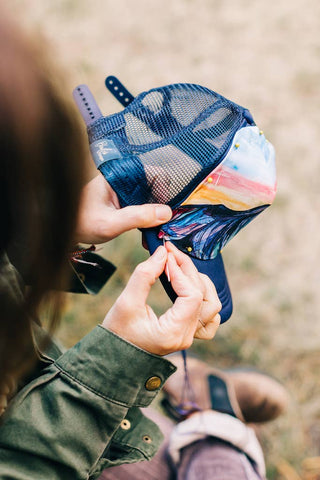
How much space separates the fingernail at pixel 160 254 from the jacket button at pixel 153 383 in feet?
0.60

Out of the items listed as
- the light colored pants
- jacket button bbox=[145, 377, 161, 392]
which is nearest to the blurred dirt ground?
the light colored pants

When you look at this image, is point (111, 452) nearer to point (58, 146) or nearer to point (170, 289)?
point (170, 289)

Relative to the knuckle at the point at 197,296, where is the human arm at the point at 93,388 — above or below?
below

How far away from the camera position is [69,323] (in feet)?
4.77

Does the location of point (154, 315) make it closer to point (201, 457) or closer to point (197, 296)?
point (197, 296)

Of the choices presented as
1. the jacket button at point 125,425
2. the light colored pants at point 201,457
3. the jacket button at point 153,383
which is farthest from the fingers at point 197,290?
the light colored pants at point 201,457

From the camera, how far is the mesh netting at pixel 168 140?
0.72 m

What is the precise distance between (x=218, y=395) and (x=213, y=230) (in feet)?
1.82

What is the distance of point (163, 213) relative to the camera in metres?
0.73

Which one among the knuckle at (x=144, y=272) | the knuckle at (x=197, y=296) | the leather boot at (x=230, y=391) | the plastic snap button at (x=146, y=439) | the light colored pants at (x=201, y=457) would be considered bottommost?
the leather boot at (x=230, y=391)

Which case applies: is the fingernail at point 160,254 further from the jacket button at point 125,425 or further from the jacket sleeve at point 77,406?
the jacket button at point 125,425

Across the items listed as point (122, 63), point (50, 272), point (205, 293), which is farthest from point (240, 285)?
point (122, 63)

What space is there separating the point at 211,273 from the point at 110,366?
0.80 feet

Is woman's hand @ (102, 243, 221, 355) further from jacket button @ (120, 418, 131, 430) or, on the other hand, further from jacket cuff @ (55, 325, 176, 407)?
jacket button @ (120, 418, 131, 430)
